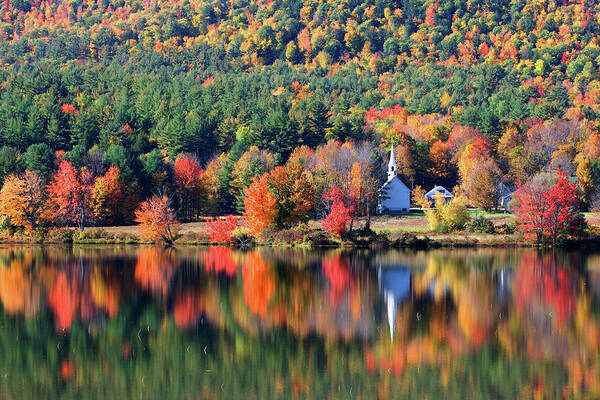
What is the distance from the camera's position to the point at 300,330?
34.1 m

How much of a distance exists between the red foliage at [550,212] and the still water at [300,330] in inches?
535

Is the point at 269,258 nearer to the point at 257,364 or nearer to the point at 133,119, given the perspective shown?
the point at 257,364

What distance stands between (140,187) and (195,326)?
61904 mm

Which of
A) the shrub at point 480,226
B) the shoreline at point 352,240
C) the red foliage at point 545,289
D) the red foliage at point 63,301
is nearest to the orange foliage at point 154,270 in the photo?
the red foliage at point 63,301

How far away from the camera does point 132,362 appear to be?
2894cm

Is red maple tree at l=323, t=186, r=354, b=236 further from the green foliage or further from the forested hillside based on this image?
the green foliage

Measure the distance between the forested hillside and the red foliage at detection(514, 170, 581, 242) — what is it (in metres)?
18.6

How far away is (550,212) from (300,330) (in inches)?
1631

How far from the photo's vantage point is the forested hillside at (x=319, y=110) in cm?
10212

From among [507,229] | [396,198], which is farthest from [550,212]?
[396,198]

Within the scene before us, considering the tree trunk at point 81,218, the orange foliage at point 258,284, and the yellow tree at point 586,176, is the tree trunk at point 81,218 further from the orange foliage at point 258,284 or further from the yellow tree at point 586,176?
the yellow tree at point 586,176

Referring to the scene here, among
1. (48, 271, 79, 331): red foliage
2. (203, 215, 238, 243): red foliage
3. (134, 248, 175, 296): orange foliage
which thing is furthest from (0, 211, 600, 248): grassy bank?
(48, 271, 79, 331): red foliage

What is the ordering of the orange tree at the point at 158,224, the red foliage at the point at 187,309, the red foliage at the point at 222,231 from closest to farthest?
the red foliage at the point at 187,309, the orange tree at the point at 158,224, the red foliage at the point at 222,231

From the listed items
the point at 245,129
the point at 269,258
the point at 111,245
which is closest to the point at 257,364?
the point at 269,258
